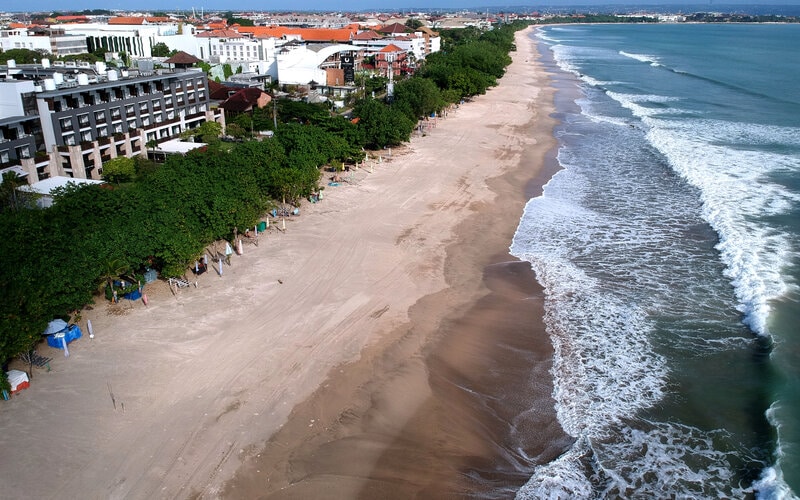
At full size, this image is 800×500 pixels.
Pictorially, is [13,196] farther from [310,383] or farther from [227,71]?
[227,71]

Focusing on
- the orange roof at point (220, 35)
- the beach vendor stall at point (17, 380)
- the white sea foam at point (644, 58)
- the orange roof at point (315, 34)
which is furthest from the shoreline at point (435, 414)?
the white sea foam at point (644, 58)

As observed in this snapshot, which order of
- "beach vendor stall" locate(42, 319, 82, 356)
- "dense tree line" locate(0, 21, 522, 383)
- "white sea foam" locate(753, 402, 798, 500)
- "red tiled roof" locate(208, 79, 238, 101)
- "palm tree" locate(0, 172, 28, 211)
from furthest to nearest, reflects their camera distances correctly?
"red tiled roof" locate(208, 79, 238, 101) < "palm tree" locate(0, 172, 28, 211) < "beach vendor stall" locate(42, 319, 82, 356) < "dense tree line" locate(0, 21, 522, 383) < "white sea foam" locate(753, 402, 798, 500)

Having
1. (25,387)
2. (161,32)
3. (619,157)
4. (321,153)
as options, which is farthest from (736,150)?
(161,32)

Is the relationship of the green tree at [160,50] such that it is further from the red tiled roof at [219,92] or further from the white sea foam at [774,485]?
the white sea foam at [774,485]

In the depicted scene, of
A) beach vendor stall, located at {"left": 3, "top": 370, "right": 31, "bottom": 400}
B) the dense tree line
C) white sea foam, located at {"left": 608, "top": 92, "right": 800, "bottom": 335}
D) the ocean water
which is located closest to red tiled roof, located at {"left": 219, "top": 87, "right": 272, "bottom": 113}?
the dense tree line

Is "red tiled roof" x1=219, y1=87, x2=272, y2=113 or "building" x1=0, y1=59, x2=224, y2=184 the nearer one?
"building" x1=0, y1=59, x2=224, y2=184

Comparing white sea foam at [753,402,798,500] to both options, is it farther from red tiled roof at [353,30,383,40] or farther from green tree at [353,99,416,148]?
red tiled roof at [353,30,383,40]

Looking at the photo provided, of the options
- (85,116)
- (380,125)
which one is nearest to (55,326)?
(85,116)
